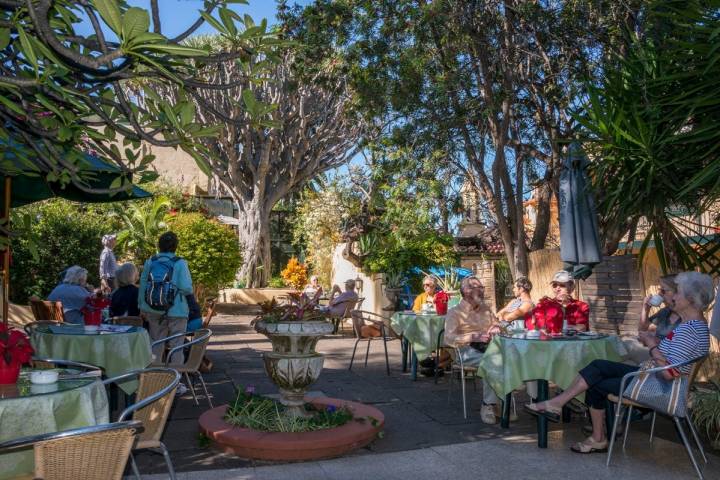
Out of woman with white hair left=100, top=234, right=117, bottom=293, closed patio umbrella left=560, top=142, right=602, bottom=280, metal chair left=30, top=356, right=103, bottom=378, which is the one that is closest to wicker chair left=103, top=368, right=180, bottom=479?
metal chair left=30, top=356, right=103, bottom=378

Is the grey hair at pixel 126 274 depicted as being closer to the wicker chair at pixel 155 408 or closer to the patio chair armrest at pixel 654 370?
the wicker chair at pixel 155 408

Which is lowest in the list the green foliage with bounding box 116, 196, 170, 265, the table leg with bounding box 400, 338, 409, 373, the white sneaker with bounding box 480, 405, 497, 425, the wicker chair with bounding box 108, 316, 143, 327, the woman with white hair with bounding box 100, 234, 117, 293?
Answer: the white sneaker with bounding box 480, 405, 497, 425

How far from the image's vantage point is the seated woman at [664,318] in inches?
217

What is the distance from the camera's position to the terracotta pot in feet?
11.5

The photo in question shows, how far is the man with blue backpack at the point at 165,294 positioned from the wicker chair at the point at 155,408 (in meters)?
2.83

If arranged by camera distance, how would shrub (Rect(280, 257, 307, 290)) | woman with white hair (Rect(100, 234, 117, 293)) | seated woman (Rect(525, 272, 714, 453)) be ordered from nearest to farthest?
1. seated woman (Rect(525, 272, 714, 453))
2. woman with white hair (Rect(100, 234, 117, 293))
3. shrub (Rect(280, 257, 307, 290))

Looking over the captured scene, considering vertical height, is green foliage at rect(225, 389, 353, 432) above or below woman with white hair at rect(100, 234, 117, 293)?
below

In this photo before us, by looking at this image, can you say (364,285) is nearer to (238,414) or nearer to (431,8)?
(431,8)

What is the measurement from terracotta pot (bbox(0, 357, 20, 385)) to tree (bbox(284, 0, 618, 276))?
6.69m

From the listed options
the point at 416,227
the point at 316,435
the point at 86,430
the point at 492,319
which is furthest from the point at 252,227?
the point at 86,430

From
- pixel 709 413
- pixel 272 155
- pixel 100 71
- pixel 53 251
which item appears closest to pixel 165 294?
pixel 100 71

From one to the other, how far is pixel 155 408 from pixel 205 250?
13895 mm

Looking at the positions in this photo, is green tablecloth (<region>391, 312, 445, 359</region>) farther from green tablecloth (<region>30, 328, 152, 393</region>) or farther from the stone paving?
green tablecloth (<region>30, 328, 152, 393</region>)

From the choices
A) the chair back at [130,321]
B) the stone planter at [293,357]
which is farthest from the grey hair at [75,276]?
the stone planter at [293,357]
